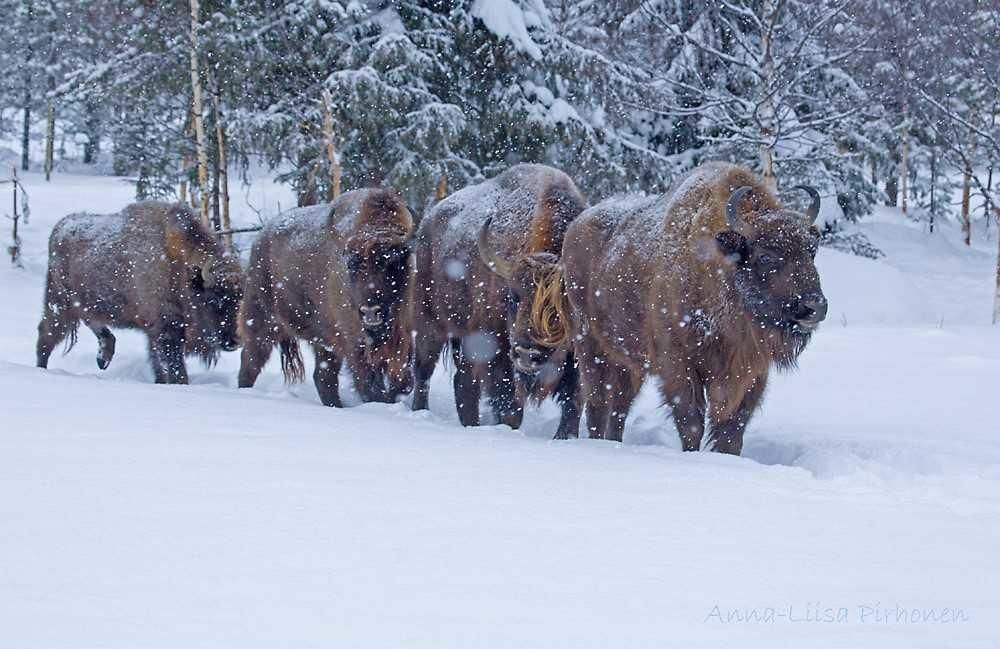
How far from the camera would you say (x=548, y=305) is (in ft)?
22.2

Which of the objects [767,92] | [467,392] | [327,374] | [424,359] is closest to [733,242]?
[467,392]

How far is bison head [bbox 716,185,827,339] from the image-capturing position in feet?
17.8

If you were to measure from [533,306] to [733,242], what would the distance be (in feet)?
5.26

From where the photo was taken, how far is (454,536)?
3.21m

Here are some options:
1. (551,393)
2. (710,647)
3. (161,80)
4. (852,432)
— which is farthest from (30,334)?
(710,647)

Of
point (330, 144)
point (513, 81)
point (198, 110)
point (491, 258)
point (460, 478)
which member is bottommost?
point (460, 478)

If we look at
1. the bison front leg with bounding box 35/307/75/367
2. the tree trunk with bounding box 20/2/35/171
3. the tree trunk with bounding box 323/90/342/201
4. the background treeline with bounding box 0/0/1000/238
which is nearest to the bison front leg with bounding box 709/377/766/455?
the bison front leg with bounding box 35/307/75/367

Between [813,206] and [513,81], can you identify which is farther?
[513,81]

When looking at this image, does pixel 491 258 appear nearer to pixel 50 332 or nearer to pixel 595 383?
pixel 595 383

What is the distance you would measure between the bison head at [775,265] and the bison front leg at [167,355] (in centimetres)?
562

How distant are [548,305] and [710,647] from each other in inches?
174

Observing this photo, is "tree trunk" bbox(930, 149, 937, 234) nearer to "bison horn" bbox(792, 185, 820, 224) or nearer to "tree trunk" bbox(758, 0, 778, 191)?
"tree trunk" bbox(758, 0, 778, 191)

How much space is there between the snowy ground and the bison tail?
10.4 feet

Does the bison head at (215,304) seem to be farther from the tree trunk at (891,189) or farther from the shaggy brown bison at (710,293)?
the tree trunk at (891,189)
